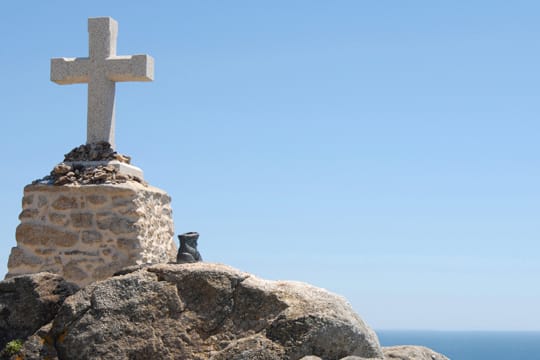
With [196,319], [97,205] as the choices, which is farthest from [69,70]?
[196,319]

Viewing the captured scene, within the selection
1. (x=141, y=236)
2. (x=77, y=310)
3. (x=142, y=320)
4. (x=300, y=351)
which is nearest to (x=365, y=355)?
(x=300, y=351)

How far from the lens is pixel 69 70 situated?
1210 cm

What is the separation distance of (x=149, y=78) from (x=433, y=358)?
6306 mm

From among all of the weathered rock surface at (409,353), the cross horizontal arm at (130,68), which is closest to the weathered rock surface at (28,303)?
the weathered rock surface at (409,353)

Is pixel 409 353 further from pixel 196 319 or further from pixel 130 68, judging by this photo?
pixel 130 68

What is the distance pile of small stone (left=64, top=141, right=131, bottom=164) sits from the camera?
1148cm

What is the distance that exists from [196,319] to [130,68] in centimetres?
597

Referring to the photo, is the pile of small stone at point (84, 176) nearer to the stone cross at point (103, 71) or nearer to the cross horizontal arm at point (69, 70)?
the stone cross at point (103, 71)

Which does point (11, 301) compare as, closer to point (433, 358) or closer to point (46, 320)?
point (46, 320)

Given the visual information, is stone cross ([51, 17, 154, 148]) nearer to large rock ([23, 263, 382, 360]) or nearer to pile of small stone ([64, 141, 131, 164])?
pile of small stone ([64, 141, 131, 164])

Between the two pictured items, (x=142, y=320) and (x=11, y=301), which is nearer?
(x=142, y=320)

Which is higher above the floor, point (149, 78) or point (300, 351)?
point (149, 78)

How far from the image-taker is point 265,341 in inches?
246

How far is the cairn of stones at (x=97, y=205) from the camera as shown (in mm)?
10820
